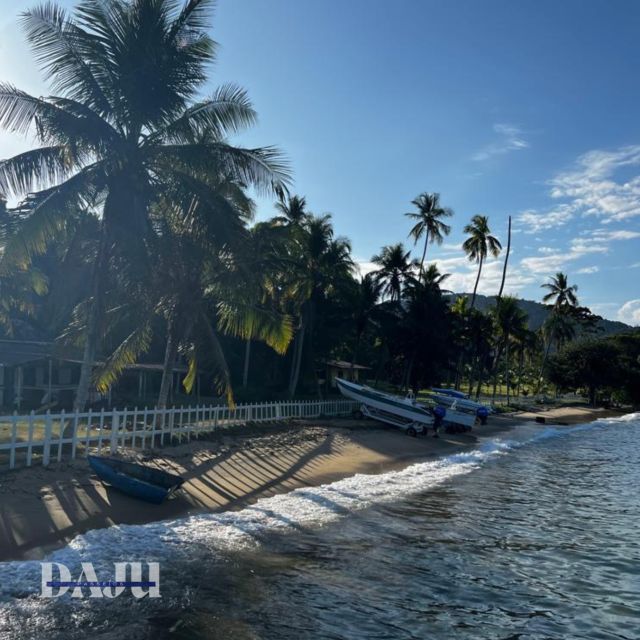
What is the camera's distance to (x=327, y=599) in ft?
24.5

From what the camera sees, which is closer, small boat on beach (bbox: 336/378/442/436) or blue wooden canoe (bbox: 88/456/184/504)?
blue wooden canoe (bbox: 88/456/184/504)

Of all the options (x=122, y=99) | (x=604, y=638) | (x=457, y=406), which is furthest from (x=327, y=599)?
(x=457, y=406)

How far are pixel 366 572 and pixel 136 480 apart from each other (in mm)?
4720

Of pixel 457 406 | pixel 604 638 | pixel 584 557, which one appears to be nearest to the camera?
pixel 604 638

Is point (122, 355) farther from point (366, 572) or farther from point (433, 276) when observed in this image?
point (433, 276)

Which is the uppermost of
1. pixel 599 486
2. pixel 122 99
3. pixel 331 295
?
pixel 122 99

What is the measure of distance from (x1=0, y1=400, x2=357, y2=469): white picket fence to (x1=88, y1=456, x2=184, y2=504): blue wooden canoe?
167 centimetres

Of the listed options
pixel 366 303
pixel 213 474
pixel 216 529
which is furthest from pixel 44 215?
pixel 366 303

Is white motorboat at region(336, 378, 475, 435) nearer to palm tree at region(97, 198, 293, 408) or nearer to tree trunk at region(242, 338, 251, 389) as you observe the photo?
palm tree at region(97, 198, 293, 408)

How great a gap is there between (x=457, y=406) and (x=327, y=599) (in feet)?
82.3

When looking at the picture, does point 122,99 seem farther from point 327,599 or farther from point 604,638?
point 604,638

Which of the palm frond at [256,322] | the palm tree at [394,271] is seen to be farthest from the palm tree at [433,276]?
the palm frond at [256,322]

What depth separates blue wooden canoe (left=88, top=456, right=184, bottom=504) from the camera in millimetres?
10711

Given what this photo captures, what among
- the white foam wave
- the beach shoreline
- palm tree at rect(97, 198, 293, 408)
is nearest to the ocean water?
the white foam wave
